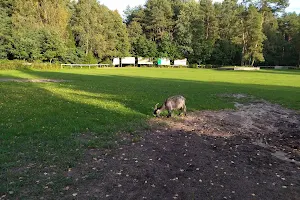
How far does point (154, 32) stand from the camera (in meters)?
107

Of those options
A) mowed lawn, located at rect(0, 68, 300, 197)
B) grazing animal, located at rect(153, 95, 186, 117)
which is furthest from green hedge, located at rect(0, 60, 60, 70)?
grazing animal, located at rect(153, 95, 186, 117)

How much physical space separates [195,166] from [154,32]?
4033 inches

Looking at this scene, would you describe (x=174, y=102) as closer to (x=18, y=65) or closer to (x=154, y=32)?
(x=18, y=65)

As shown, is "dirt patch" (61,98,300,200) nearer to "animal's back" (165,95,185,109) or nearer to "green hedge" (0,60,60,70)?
"animal's back" (165,95,185,109)

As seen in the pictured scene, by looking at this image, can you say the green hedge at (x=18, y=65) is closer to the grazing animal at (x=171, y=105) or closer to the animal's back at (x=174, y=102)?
the grazing animal at (x=171, y=105)

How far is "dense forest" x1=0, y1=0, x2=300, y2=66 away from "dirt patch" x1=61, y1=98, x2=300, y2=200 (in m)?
58.4

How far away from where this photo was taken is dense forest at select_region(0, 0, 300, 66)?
213ft

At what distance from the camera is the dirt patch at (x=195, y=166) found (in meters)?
6.76

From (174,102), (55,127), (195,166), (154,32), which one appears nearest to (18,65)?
(174,102)

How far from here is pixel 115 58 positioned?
8594cm

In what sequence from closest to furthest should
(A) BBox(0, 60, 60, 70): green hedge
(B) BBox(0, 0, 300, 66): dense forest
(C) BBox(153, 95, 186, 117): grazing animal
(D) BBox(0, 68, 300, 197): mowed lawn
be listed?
(D) BBox(0, 68, 300, 197): mowed lawn, (C) BBox(153, 95, 186, 117): grazing animal, (A) BBox(0, 60, 60, 70): green hedge, (B) BBox(0, 0, 300, 66): dense forest

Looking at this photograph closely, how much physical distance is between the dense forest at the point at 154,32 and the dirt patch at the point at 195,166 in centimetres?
5835

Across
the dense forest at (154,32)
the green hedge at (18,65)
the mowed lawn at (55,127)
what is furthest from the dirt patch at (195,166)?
the dense forest at (154,32)

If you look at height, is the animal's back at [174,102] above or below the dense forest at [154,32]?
below
